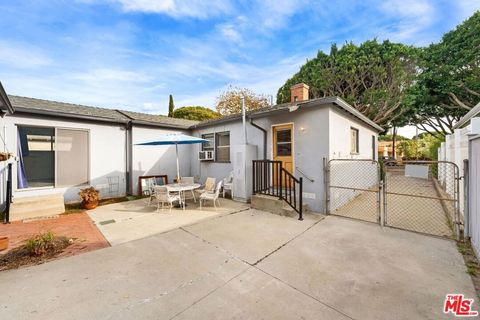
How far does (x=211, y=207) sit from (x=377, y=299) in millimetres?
4962

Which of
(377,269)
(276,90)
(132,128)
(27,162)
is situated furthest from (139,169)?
(276,90)

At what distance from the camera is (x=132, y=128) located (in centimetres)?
837

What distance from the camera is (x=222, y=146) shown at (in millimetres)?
8789

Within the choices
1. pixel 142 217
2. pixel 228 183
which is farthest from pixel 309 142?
pixel 142 217

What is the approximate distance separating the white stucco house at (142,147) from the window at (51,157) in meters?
0.02

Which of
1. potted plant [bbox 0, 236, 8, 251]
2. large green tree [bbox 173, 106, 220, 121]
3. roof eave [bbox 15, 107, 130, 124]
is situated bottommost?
potted plant [bbox 0, 236, 8, 251]

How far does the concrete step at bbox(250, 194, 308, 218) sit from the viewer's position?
218 inches

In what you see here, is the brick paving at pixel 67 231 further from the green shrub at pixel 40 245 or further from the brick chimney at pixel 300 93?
the brick chimney at pixel 300 93

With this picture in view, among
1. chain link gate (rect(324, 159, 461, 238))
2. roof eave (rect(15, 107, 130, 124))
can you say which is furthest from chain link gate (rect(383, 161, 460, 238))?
roof eave (rect(15, 107, 130, 124))

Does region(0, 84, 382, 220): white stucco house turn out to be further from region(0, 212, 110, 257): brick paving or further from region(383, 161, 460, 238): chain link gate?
region(383, 161, 460, 238): chain link gate

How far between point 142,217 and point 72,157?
4.05m

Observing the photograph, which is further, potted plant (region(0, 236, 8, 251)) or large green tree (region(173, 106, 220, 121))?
large green tree (region(173, 106, 220, 121))

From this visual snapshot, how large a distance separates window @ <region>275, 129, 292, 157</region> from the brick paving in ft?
17.9

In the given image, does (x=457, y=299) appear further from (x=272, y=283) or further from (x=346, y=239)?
(x=272, y=283)
